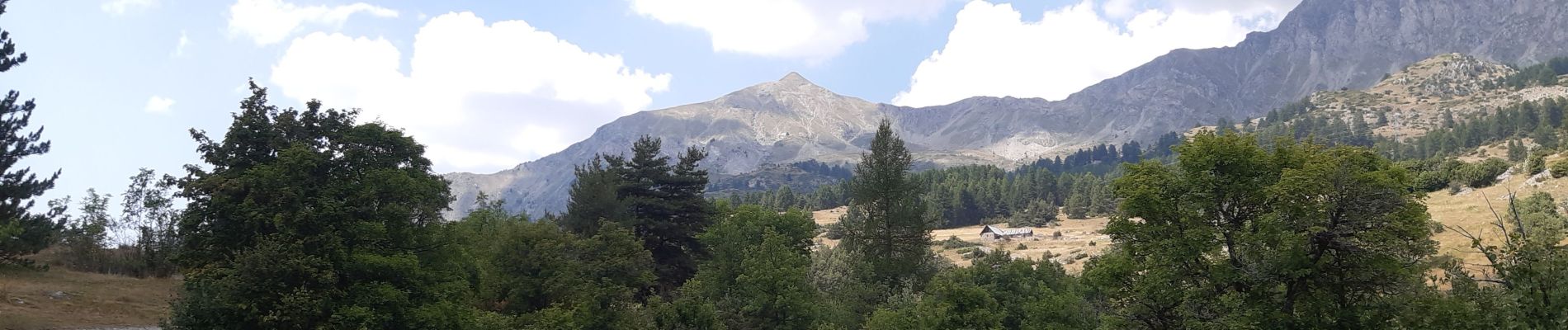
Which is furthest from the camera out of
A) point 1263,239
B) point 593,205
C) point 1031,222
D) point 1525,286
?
point 1031,222

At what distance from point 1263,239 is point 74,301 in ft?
140

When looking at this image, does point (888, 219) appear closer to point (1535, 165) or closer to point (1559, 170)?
point (1559, 170)

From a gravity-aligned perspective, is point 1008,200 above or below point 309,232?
below

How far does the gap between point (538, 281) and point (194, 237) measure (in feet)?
41.9

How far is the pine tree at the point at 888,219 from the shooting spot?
48469 millimetres

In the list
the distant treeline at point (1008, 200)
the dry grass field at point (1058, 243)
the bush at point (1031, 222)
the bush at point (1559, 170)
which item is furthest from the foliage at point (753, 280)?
Answer: the bush at point (1031, 222)

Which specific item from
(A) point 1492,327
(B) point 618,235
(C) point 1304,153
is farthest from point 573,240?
(A) point 1492,327

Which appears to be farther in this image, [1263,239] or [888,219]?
[888,219]

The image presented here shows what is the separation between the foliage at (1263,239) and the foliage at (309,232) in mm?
21221

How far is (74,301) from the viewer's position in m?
32.9

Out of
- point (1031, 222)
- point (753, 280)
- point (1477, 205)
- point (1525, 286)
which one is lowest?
point (1031, 222)

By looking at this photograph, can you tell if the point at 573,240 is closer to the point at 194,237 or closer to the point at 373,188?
the point at 373,188

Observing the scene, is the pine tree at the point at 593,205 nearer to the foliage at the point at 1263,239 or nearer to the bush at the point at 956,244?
the foliage at the point at 1263,239

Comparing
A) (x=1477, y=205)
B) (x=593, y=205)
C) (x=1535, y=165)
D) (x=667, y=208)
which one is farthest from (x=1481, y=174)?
(x=593, y=205)
